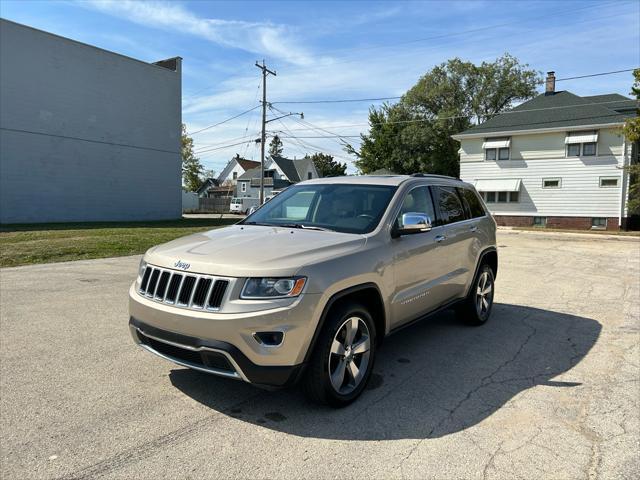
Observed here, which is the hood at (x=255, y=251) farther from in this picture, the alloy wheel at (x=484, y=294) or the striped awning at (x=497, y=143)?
the striped awning at (x=497, y=143)

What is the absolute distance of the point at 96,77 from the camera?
1025 inches

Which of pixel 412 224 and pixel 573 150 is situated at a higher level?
pixel 573 150

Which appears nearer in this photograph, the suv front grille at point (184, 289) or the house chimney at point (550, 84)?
the suv front grille at point (184, 289)

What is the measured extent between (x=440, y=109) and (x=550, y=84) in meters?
12.9

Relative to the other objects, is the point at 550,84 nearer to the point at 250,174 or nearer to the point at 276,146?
the point at 250,174

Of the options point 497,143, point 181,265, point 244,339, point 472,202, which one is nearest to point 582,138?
point 497,143

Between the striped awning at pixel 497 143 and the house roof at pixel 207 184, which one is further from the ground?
the striped awning at pixel 497 143

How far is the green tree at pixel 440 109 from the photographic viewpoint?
41344 mm

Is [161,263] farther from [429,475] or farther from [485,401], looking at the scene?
[485,401]

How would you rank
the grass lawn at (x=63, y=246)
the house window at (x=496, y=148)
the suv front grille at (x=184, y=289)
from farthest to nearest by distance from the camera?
the house window at (x=496, y=148), the grass lawn at (x=63, y=246), the suv front grille at (x=184, y=289)

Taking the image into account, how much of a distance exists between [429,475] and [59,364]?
11.1 ft

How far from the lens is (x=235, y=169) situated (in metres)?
74.1

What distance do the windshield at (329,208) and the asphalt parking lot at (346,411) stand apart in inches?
55.3

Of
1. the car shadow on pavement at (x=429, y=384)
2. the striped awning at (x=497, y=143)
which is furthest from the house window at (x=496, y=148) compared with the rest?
the car shadow on pavement at (x=429, y=384)
